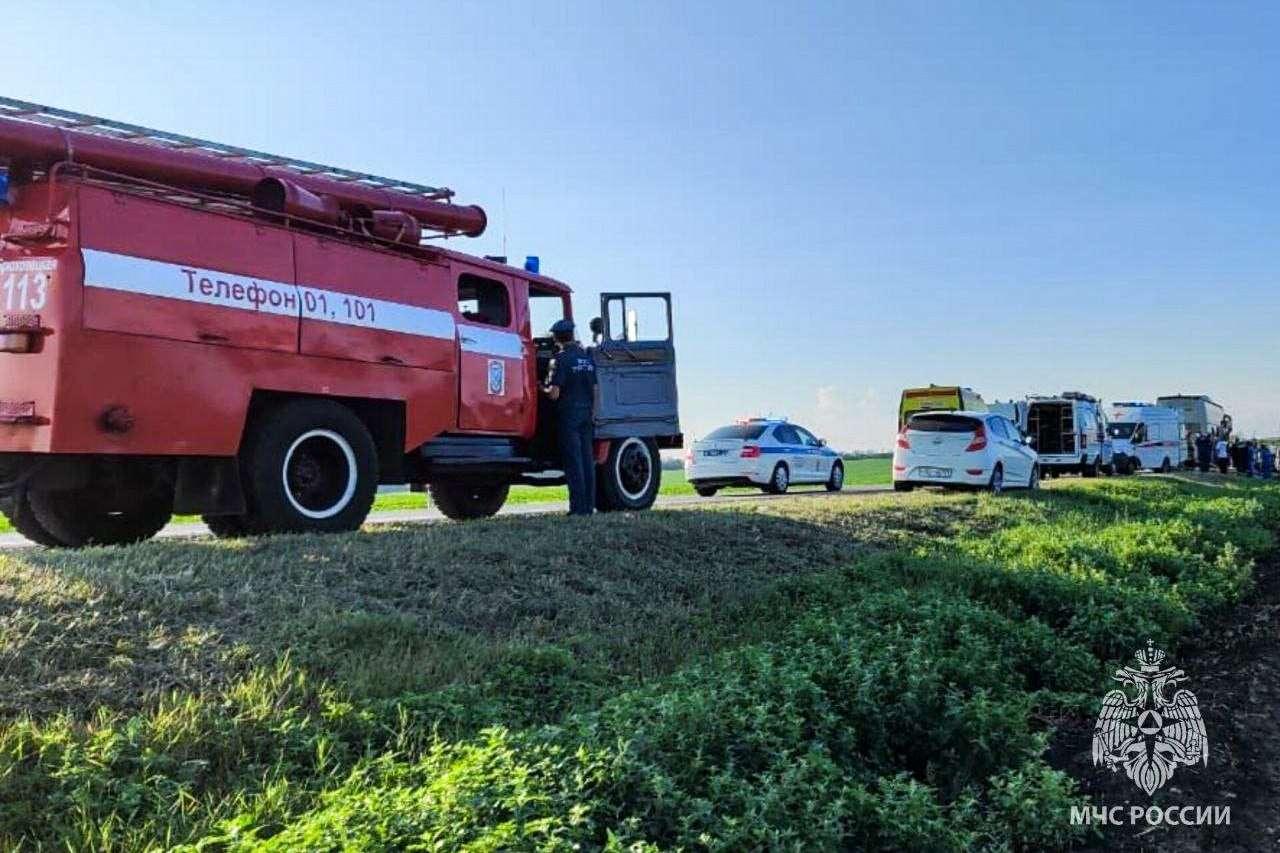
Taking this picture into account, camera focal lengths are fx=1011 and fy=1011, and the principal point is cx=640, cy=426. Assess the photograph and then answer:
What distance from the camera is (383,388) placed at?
8.55 metres

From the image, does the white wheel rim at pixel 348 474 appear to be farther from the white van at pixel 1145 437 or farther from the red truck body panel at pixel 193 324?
the white van at pixel 1145 437

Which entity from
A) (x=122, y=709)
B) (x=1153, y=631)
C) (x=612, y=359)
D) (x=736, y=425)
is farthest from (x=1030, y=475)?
(x=122, y=709)

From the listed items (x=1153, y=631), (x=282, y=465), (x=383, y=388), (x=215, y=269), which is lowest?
(x=1153, y=631)

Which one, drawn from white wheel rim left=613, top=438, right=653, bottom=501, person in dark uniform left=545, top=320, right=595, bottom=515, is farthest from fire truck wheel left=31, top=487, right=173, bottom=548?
white wheel rim left=613, top=438, right=653, bottom=501

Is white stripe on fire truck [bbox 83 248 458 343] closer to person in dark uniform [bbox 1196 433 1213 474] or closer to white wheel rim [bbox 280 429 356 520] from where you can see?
white wheel rim [bbox 280 429 356 520]

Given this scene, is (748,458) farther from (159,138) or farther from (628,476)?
(159,138)

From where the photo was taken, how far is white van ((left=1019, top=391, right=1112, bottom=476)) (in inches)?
1217

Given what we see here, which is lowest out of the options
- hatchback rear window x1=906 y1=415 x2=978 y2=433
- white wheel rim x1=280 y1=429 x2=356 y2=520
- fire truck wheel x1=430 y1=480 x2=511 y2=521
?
fire truck wheel x1=430 y1=480 x2=511 y2=521

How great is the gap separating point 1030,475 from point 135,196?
56.6 ft

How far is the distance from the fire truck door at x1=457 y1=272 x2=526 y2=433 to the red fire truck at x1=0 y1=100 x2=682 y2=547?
0.07ft

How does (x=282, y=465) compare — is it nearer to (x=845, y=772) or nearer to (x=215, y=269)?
(x=215, y=269)

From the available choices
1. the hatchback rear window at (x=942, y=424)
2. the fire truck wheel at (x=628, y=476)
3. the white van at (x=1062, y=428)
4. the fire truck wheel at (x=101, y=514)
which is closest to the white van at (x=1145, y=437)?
the white van at (x=1062, y=428)

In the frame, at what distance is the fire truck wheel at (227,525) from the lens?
7.71m

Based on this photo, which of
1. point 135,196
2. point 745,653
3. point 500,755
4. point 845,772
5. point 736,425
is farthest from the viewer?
point 736,425
